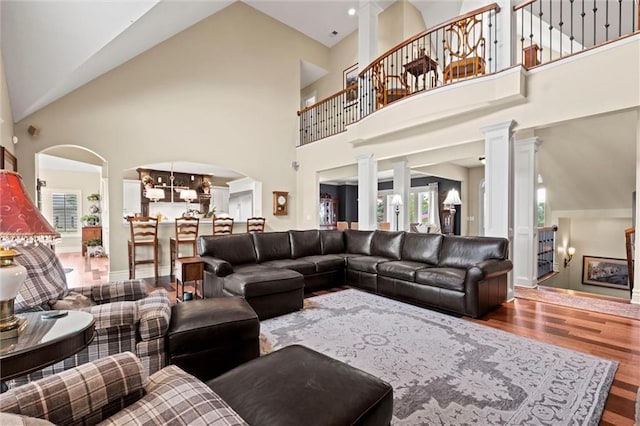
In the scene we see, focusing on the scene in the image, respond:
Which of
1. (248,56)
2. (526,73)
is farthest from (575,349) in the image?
(248,56)

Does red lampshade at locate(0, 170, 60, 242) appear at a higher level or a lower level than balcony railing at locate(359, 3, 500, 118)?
lower

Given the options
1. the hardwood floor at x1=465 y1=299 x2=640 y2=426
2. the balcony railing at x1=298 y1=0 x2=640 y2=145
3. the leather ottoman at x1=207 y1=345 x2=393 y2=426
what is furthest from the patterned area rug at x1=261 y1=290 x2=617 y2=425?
the balcony railing at x1=298 y1=0 x2=640 y2=145

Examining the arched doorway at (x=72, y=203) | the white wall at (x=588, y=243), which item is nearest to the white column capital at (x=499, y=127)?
the white wall at (x=588, y=243)

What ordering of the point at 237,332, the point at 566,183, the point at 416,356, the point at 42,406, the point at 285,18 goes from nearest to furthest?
1. the point at 42,406
2. the point at 237,332
3. the point at 416,356
4. the point at 566,183
5. the point at 285,18

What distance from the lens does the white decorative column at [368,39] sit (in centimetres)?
598

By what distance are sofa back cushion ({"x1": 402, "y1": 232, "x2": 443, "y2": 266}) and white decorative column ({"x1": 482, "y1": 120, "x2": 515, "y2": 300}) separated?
742 millimetres

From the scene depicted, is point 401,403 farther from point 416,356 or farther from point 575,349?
point 575,349

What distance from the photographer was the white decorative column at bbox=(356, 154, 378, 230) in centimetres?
627

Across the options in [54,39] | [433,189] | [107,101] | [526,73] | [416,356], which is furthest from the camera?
[433,189]

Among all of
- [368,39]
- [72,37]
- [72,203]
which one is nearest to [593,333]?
[368,39]

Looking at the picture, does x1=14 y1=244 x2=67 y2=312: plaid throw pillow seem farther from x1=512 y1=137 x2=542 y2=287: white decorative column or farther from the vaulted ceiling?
x1=512 y1=137 x2=542 y2=287: white decorative column

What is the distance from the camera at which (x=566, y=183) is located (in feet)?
20.1

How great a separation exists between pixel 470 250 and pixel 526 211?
1.61m

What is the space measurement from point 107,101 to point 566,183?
8935mm
